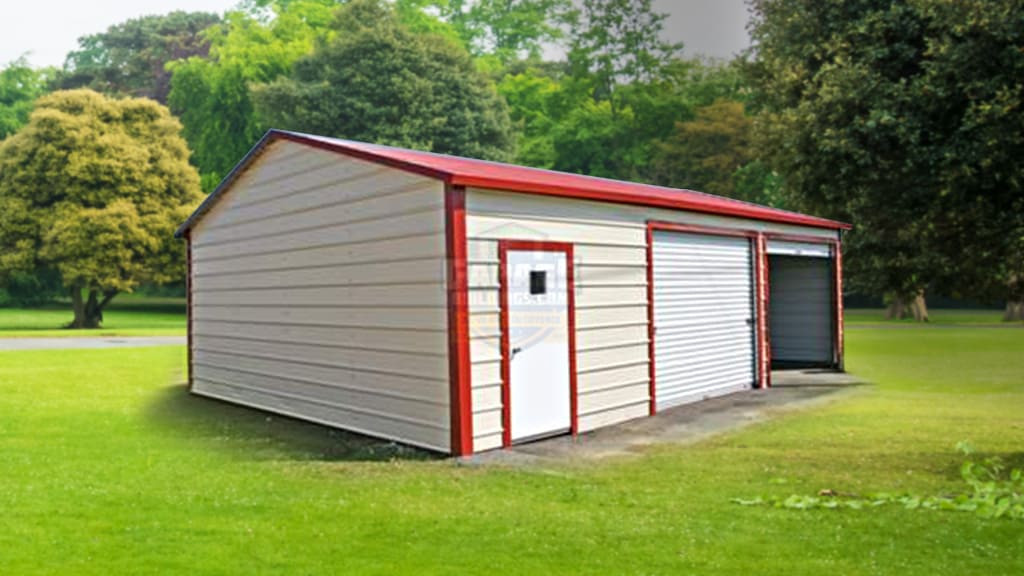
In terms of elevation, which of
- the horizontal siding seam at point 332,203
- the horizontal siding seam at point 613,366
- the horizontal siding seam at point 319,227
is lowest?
the horizontal siding seam at point 613,366

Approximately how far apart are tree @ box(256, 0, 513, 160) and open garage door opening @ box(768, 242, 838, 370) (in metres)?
20.0

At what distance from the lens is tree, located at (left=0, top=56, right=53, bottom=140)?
48.2m

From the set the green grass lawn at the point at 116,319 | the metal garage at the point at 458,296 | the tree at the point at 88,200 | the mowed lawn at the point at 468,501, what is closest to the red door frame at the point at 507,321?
the metal garage at the point at 458,296

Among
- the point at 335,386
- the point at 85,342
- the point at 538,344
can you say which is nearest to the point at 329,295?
the point at 335,386

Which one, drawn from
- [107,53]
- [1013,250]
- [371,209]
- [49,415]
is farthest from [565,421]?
[107,53]

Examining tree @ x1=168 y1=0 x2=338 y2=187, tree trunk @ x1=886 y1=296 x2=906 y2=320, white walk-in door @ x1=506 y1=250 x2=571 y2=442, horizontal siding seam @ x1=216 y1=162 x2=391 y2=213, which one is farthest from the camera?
tree @ x1=168 y1=0 x2=338 y2=187

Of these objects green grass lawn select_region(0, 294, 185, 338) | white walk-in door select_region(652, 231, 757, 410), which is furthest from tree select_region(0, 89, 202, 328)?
white walk-in door select_region(652, 231, 757, 410)

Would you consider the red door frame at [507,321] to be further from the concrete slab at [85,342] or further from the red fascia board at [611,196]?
the concrete slab at [85,342]

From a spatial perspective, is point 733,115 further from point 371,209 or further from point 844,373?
point 371,209

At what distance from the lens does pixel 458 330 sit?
8.28 meters

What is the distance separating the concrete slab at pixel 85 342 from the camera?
22.5 metres

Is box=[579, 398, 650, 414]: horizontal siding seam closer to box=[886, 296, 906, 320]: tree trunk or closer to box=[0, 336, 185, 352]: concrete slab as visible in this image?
box=[0, 336, 185, 352]: concrete slab

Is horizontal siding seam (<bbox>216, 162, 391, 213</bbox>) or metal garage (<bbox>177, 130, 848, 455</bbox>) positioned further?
horizontal siding seam (<bbox>216, 162, 391, 213</bbox>)

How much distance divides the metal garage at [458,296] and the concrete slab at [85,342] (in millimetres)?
10506
